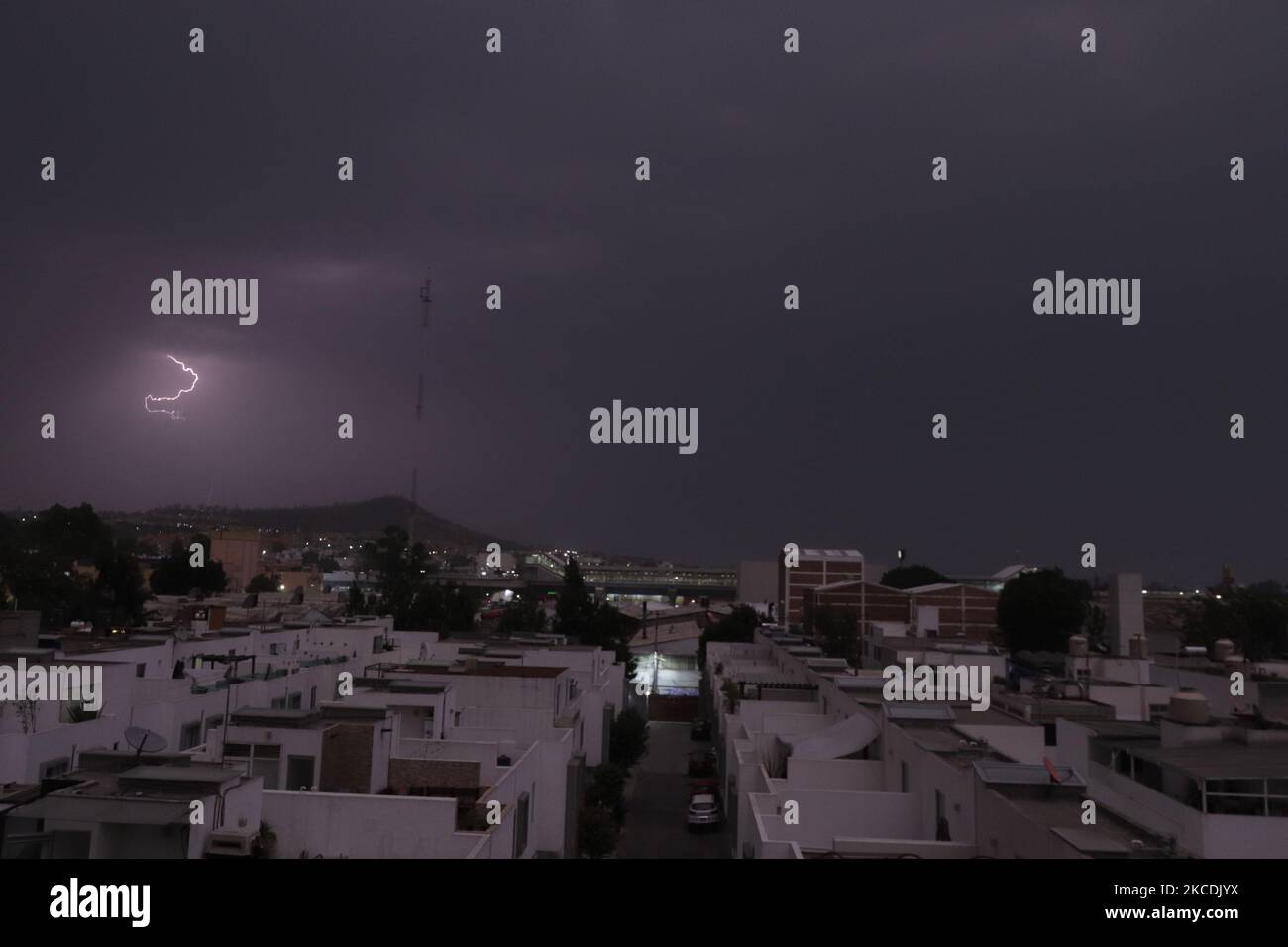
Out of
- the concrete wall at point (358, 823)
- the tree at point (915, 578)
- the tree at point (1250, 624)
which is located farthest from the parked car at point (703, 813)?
the tree at point (915, 578)

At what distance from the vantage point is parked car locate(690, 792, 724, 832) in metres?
20.3

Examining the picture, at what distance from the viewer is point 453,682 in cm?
1861

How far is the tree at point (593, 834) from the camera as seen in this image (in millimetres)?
16297

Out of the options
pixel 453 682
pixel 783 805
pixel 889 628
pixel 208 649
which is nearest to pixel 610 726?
pixel 453 682

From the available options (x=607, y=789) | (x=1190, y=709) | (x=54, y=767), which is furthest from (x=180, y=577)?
(x=1190, y=709)

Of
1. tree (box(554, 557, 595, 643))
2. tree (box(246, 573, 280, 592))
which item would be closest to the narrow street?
tree (box(554, 557, 595, 643))

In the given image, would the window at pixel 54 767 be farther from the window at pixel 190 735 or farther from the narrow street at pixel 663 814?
the narrow street at pixel 663 814

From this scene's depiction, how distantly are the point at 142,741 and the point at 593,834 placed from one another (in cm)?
866

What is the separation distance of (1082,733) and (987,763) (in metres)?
3.94

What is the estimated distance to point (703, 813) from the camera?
20422mm

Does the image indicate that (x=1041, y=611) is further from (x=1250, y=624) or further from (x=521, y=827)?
(x=521, y=827)

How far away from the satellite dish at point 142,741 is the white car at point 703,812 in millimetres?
12224

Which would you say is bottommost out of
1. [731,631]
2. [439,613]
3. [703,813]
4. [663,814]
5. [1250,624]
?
[663,814]
